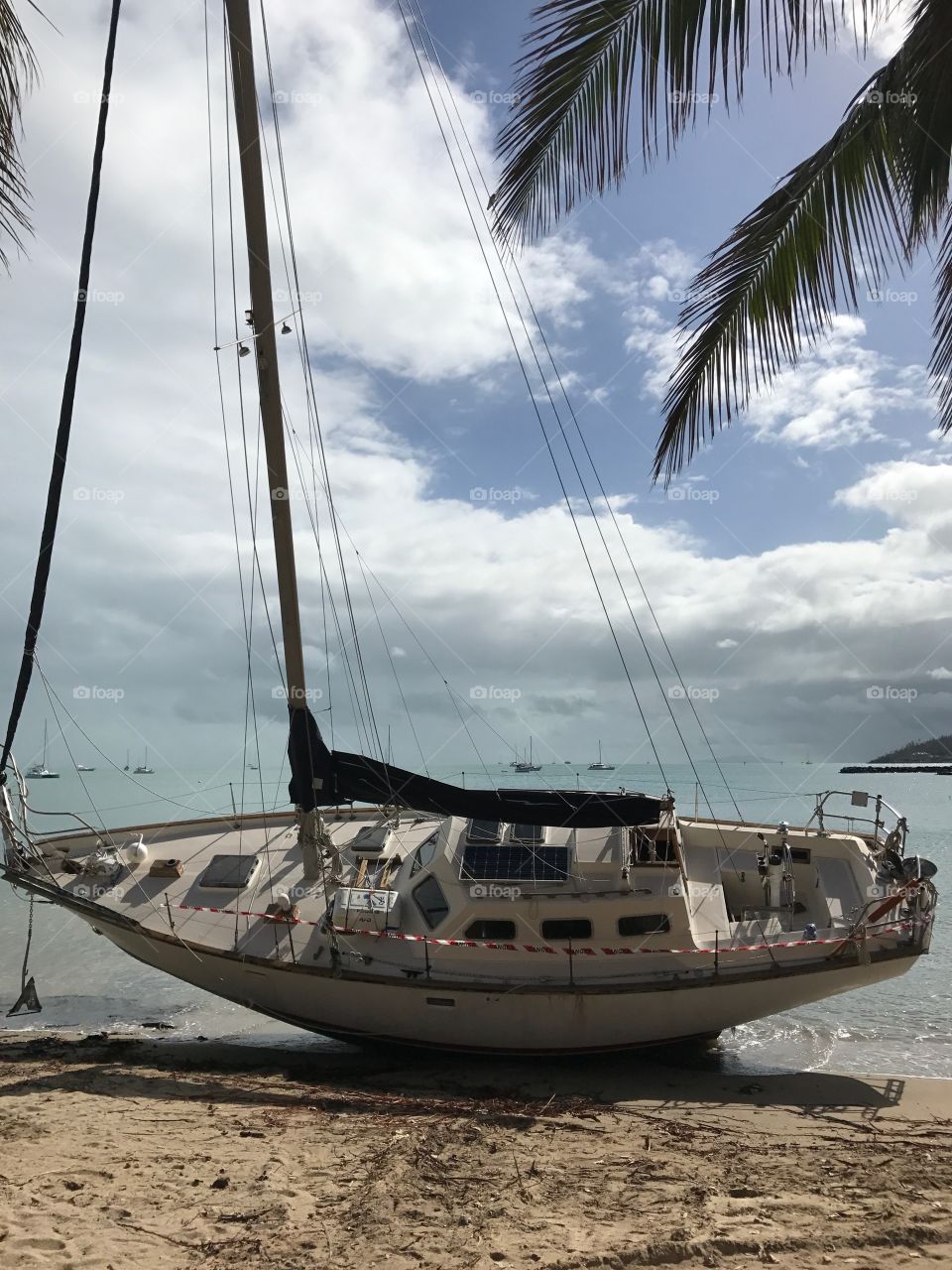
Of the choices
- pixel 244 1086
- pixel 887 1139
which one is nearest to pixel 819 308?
pixel 887 1139

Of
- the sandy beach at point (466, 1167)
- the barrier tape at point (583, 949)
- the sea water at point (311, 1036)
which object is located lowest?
the sea water at point (311, 1036)

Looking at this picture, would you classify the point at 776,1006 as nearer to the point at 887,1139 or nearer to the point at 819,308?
the point at 887,1139

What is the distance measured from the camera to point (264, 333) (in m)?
12.2

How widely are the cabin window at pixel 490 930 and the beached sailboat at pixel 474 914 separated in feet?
0.07

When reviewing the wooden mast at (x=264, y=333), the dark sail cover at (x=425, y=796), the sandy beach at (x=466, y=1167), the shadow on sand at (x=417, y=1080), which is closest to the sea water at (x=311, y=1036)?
the dark sail cover at (x=425, y=796)

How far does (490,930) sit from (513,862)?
3.38 ft

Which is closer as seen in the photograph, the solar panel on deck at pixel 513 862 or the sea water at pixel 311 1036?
the solar panel on deck at pixel 513 862

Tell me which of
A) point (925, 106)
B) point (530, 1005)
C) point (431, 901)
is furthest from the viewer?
point (431, 901)

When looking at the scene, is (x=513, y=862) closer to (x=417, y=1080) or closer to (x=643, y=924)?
(x=643, y=924)

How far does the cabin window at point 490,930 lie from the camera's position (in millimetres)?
11703

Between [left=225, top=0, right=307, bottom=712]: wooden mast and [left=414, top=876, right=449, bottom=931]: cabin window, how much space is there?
3.36 meters

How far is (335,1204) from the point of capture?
20.9 ft

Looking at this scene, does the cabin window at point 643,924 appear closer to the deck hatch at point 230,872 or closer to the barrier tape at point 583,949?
the barrier tape at point 583,949

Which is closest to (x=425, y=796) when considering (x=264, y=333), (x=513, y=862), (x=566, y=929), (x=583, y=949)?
(x=513, y=862)
